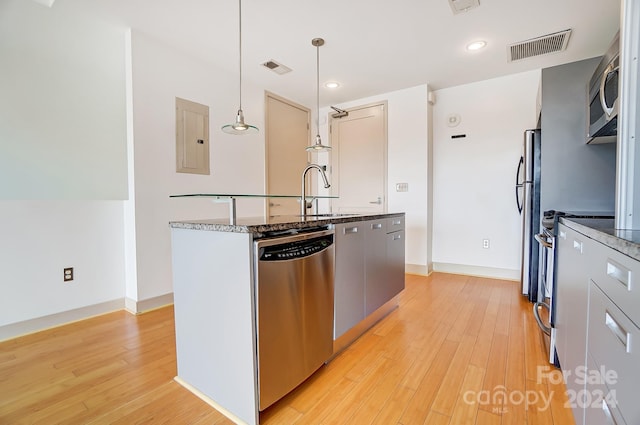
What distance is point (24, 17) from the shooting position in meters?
2.17

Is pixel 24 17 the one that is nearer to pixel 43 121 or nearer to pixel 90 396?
pixel 43 121

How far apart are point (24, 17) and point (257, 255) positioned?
2796mm

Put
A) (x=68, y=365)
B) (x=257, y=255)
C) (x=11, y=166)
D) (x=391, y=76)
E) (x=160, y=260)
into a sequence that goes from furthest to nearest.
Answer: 1. (x=391, y=76)
2. (x=160, y=260)
3. (x=11, y=166)
4. (x=68, y=365)
5. (x=257, y=255)

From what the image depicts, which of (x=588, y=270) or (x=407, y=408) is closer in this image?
(x=588, y=270)

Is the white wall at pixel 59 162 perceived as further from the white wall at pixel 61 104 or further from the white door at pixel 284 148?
the white door at pixel 284 148

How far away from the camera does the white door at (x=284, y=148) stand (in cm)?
407

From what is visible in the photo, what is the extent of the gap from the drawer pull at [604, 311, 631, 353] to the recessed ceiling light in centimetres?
291

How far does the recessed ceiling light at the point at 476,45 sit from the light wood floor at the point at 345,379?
104 inches

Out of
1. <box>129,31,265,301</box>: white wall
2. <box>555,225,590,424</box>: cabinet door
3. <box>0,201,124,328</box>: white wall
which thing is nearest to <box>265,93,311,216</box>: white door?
<box>129,31,265,301</box>: white wall

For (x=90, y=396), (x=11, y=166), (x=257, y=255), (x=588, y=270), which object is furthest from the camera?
(x=11, y=166)

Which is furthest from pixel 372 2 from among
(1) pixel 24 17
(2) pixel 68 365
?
(2) pixel 68 365

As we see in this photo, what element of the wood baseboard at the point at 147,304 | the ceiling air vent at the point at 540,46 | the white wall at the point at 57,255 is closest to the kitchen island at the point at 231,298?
the wood baseboard at the point at 147,304

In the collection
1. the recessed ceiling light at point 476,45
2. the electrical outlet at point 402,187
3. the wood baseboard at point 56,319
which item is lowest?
the wood baseboard at point 56,319

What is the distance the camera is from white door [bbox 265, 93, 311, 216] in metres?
4.07
